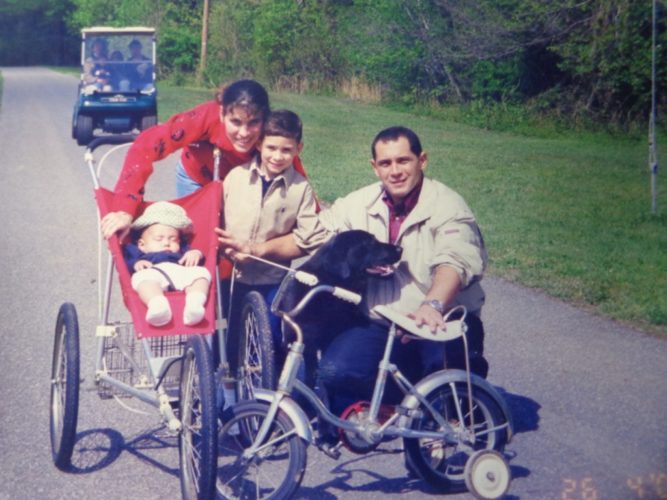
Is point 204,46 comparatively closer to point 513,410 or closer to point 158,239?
point 513,410

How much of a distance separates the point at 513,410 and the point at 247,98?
2245 mm

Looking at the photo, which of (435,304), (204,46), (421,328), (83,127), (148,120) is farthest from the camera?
(204,46)

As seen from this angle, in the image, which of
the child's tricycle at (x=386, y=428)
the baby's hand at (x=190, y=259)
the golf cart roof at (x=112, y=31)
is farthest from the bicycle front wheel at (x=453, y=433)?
the golf cart roof at (x=112, y=31)

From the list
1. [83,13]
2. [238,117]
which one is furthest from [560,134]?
[83,13]

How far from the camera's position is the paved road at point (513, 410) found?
467cm

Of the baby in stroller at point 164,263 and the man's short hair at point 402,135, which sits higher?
the man's short hair at point 402,135

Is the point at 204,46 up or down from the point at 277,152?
down

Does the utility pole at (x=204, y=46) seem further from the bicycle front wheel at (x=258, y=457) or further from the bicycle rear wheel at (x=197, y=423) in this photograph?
the bicycle front wheel at (x=258, y=457)

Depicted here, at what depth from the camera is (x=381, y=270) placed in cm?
458

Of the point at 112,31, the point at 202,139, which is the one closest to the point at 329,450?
the point at 202,139

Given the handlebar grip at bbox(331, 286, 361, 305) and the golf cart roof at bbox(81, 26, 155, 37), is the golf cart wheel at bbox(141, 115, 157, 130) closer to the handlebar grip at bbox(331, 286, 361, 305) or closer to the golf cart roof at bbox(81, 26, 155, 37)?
the golf cart roof at bbox(81, 26, 155, 37)

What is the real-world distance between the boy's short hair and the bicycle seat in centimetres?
114

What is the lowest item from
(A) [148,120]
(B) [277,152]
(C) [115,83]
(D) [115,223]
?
(A) [148,120]

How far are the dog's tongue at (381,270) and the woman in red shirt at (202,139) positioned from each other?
100 cm
